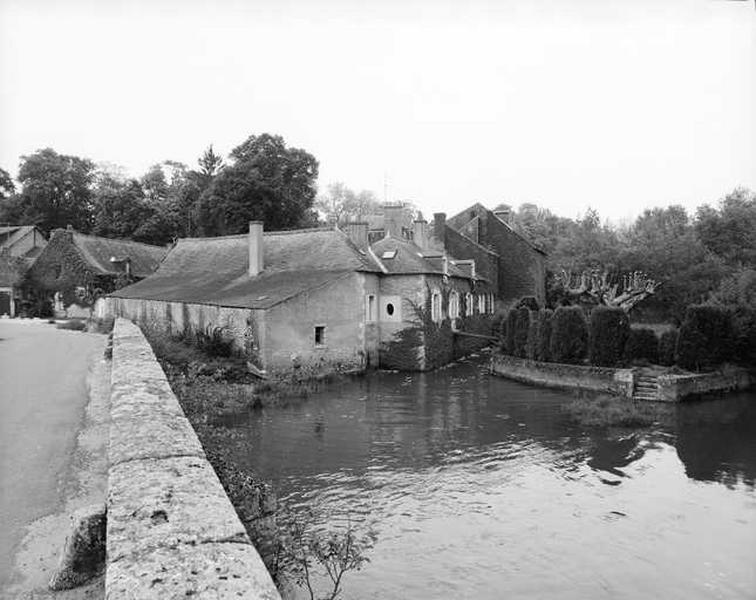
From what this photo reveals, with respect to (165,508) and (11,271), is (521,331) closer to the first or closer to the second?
(165,508)

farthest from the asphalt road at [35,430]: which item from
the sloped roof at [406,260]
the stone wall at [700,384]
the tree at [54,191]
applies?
the tree at [54,191]

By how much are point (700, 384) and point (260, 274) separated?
67.1ft

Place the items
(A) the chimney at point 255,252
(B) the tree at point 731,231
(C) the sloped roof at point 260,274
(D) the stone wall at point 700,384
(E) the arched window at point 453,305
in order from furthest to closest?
(B) the tree at point 731,231 → (E) the arched window at point 453,305 → (A) the chimney at point 255,252 → (C) the sloped roof at point 260,274 → (D) the stone wall at point 700,384

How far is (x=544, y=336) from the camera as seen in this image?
2767 centimetres

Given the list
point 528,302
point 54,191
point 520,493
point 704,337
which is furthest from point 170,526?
point 54,191

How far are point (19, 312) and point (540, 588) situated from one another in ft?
156

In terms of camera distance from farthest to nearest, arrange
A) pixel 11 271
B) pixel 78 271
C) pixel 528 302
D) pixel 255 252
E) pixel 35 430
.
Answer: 1. pixel 11 271
2. pixel 78 271
3. pixel 528 302
4. pixel 255 252
5. pixel 35 430

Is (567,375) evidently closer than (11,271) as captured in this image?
Yes

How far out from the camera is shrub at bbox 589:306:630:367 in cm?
2530

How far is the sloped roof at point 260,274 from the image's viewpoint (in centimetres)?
2772

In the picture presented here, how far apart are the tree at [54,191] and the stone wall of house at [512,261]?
41716 millimetres

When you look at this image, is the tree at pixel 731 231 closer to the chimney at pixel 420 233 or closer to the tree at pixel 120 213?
the chimney at pixel 420 233

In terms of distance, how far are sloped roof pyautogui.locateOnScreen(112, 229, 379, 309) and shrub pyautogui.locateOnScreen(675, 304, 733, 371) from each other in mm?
13844

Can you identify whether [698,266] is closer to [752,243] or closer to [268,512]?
[752,243]
